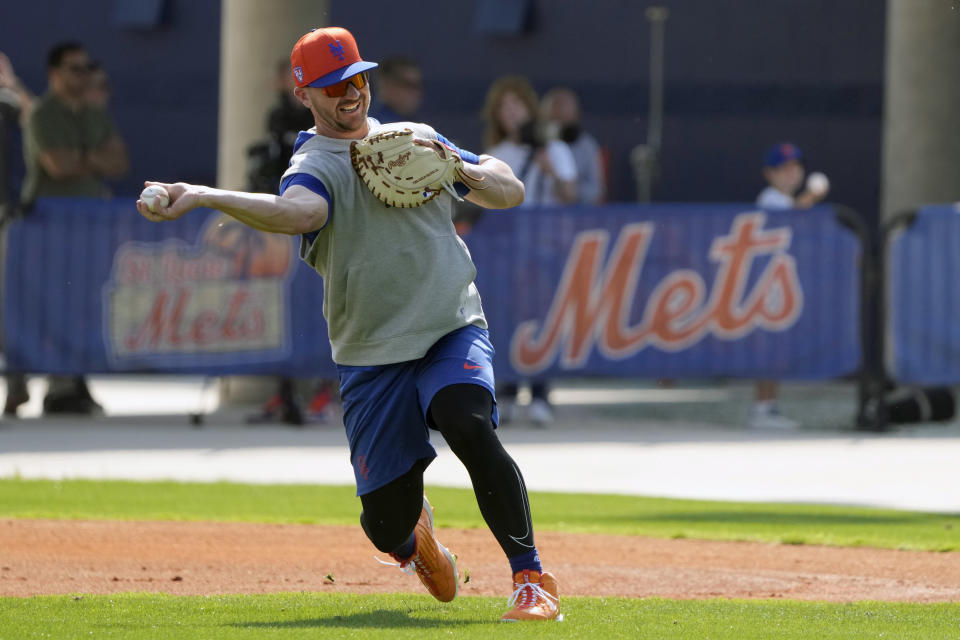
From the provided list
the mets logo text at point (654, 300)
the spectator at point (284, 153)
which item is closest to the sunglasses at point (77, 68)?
the spectator at point (284, 153)

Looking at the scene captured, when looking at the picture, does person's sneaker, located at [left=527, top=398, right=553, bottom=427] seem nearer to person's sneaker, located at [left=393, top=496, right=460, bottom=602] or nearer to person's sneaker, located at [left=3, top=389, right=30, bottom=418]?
person's sneaker, located at [left=3, top=389, right=30, bottom=418]

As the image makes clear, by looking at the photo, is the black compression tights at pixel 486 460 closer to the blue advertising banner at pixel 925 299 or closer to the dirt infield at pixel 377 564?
the dirt infield at pixel 377 564

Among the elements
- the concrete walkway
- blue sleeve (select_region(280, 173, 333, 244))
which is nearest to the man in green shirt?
the concrete walkway

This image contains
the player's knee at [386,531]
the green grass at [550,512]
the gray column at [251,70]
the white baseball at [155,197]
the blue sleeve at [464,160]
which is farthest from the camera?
the gray column at [251,70]

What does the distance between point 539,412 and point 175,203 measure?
805 centimetres

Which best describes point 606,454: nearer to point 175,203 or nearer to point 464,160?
point 464,160

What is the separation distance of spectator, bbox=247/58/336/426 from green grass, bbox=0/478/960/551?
3.06m

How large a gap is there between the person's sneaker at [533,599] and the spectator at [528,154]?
7142 millimetres

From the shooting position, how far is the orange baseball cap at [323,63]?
18.1 ft

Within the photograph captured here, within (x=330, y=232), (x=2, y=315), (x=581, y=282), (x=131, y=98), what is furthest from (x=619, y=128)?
(x=330, y=232)

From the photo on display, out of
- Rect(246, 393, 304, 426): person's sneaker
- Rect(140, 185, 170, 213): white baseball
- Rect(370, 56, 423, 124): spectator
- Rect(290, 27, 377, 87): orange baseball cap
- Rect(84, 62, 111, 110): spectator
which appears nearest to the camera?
Rect(140, 185, 170, 213): white baseball

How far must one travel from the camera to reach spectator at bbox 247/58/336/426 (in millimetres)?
12297

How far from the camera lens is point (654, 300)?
12586 millimetres

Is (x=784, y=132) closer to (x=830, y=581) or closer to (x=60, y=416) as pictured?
(x=60, y=416)
